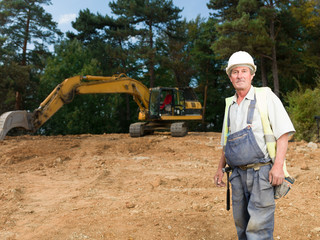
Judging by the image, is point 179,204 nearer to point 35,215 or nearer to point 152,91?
point 35,215

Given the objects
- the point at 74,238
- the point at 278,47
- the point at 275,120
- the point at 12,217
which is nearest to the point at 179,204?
the point at 74,238

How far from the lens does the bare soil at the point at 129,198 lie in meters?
3.77

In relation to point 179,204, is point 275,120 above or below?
above

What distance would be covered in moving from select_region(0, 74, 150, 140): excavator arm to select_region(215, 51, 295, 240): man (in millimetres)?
11143

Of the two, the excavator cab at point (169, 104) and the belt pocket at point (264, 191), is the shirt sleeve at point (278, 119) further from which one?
the excavator cab at point (169, 104)

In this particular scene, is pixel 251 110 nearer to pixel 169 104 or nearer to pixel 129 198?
pixel 129 198

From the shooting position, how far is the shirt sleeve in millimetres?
2330

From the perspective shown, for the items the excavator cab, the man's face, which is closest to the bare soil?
the man's face

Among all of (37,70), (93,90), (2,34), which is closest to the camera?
(93,90)

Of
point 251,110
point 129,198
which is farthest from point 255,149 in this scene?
point 129,198

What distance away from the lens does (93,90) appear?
13.5m

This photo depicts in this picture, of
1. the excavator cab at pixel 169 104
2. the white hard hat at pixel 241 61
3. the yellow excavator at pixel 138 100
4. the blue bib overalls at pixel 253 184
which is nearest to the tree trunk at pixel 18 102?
the yellow excavator at pixel 138 100

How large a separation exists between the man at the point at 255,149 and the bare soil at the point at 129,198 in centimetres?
134

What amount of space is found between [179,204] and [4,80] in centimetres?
1998
